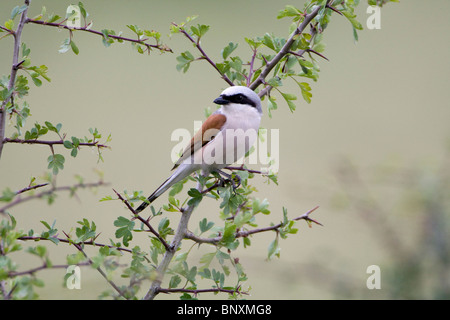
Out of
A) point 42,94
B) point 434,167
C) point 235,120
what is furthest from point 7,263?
point 42,94

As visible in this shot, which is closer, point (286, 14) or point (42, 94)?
point (286, 14)

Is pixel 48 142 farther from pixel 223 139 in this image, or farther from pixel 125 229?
pixel 223 139

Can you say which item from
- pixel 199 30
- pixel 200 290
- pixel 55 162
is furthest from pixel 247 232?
pixel 199 30

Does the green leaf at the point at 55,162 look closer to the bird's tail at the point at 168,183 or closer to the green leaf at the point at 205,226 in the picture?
A: the green leaf at the point at 205,226

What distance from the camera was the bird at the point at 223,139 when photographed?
62.6 inches

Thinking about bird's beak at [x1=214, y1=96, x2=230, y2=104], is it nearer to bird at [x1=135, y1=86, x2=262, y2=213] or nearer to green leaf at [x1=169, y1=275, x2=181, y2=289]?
bird at [x1=135, y1=86, x2=262, y2=213]

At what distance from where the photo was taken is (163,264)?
117 cm

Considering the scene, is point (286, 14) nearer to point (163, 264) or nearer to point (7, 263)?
point (163, 264)

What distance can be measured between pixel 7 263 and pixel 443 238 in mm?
1234

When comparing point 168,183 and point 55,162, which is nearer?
point 55,162

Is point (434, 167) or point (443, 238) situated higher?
point (434, 167)

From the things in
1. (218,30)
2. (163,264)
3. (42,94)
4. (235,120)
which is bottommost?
(163,264)

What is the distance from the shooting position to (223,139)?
5.82 ft

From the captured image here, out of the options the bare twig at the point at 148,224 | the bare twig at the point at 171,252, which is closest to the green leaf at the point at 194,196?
the bare twig at the point at 171,252
